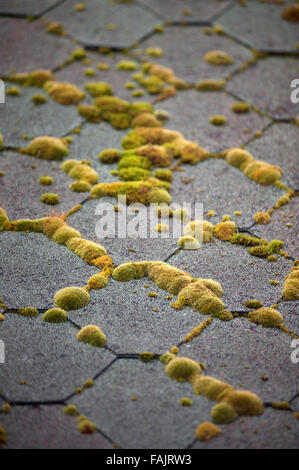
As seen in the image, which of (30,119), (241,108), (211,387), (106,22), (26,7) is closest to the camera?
(211,387)

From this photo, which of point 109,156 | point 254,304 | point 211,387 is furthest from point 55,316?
point 109,156

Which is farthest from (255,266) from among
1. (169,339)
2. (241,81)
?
(241,81)

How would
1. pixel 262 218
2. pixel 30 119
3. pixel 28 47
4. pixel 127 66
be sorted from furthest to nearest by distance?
1. pixel 28 47
2. pixel 127 66
3. pixel 30 119
4. pixel 262 218

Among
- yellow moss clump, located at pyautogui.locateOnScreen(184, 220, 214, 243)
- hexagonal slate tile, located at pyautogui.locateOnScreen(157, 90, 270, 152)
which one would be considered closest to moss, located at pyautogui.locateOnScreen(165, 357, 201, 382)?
yellow moss clump, located at pyautogui.locateOnScreen(184, 220, 214, 243)

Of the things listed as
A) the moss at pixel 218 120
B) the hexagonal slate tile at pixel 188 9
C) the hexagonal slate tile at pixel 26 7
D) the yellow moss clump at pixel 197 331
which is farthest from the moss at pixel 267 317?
the hexagonal slate tile at pixel 26 7

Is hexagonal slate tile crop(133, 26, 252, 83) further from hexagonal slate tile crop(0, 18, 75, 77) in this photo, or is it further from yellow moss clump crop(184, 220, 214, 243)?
yellow moss clump crop(184, 220, 214, 243)

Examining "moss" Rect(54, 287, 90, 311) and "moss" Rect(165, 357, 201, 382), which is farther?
"moss" Rect(54, 287, 90, 311)

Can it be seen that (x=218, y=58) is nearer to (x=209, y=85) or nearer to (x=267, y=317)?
(x=209, y=85)

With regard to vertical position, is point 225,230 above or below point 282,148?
below
